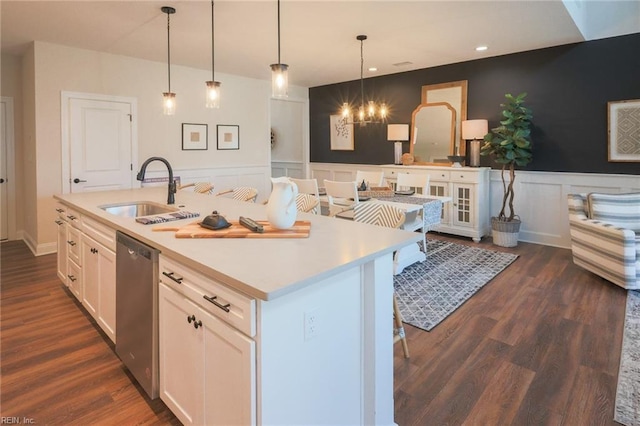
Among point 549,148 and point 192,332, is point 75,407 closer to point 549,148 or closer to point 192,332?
point 192,332

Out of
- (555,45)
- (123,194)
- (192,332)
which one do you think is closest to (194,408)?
(192,332)

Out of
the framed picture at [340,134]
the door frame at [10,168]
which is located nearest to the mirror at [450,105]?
the framed picture at [340,134]

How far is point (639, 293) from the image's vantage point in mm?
3602

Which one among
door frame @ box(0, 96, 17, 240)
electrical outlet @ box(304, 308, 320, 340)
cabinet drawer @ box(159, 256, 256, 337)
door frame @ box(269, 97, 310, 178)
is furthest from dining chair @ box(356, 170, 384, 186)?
door frame @ box(0, 96, 17, 240)

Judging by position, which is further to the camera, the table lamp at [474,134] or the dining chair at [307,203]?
the table lamp at [474,134]

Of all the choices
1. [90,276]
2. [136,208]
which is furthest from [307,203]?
[90,276]

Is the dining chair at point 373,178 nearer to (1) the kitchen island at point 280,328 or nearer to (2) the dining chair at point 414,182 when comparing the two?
(2) the dining chair at point 414,182

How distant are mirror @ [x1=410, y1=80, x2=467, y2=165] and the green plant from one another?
66 centimetres

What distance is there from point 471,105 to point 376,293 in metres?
5.02

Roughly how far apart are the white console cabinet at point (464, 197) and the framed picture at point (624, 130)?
1478 mm

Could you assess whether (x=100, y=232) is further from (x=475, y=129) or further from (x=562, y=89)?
(x=562, y=89)

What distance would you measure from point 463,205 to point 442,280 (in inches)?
81.7

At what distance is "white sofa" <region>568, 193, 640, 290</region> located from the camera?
3.54 meters

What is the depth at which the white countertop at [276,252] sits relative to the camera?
54.3 inches
